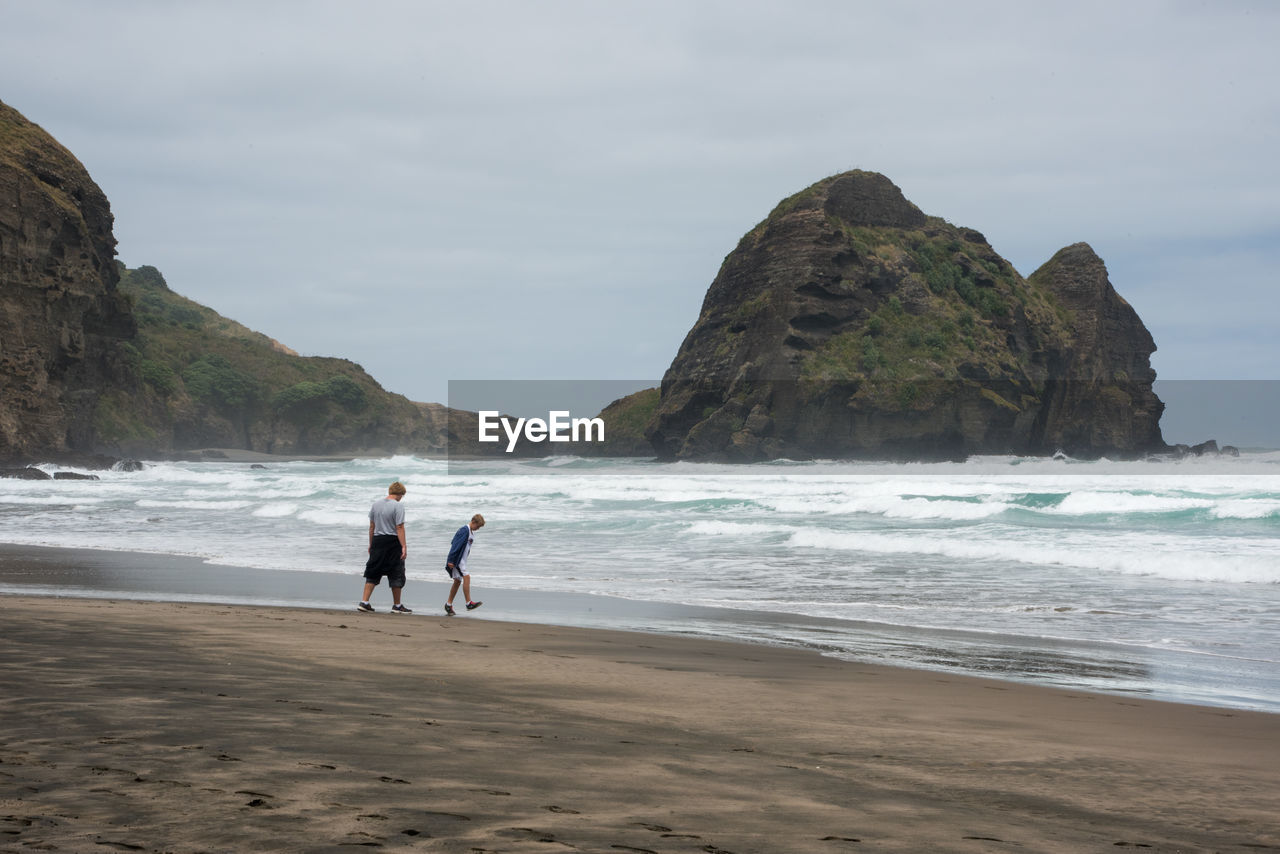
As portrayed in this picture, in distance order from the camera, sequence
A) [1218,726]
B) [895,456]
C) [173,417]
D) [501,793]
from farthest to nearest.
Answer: [173,417]
[895,456]
[1218,726]
[501,793]

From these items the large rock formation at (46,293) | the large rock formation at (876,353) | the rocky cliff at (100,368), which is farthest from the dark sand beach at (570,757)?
the large rock formation at (876,353)

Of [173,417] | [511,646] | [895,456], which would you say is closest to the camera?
[511,646]

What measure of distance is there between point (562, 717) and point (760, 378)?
78470 mm

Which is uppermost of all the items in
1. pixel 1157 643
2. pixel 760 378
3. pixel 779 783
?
pixel 760 378

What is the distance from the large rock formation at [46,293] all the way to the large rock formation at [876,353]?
47683 millimetres

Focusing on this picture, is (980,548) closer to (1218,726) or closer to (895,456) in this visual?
(1218,726)

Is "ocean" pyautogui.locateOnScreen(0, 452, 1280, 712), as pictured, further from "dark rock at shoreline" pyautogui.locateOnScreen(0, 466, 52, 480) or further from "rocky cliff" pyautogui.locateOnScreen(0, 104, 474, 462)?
"rocky cliff" pyautogui.locateOnScreen(0, 104, 474, 462)

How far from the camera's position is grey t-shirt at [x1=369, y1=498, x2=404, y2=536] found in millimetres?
11969

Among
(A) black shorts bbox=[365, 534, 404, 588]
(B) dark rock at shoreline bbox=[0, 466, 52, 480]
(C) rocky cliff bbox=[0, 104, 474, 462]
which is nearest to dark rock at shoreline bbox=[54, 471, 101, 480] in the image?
(B) dark rock at shoreline bbox=[0, 466, 52, 480]

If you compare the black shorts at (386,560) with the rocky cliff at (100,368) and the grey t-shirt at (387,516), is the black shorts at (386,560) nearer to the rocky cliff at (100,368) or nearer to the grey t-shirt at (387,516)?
the grey t-shirt at (387,516)

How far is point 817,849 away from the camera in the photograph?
3.05 meters

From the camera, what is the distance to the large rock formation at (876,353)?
79.9 metres

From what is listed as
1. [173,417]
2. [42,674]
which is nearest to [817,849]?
[42,674]

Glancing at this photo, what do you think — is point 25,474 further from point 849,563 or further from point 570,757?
point 570,757
